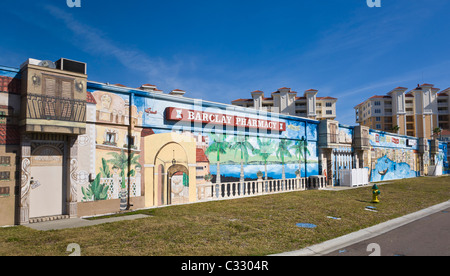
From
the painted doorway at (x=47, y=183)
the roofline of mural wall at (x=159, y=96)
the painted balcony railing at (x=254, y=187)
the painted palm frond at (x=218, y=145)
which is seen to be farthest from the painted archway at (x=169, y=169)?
the painted doorway at (x=47, y=183)

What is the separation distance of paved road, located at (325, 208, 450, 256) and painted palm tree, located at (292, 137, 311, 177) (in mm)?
11602

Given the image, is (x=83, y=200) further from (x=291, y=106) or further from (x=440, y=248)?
(x=291, y=106)

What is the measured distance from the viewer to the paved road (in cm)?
661

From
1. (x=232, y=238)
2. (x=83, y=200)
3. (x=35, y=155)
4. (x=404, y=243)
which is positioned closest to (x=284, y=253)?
(x=232, y=238)

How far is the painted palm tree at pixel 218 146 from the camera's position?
52.3 feet

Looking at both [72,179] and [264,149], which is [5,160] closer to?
[72,179]

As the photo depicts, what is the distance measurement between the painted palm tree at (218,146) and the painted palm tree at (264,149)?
2.59 metres

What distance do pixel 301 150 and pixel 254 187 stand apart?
581 centimetres

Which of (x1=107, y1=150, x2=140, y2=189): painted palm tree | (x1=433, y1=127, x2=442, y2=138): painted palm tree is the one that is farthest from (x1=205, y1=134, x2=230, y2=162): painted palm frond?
(x1=433, y1=127, x2=442, y2=138): painted palm tree

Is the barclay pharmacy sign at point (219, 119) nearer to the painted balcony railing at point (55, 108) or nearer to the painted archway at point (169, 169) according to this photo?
the painted archway at point (169, 169)

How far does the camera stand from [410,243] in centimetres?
741

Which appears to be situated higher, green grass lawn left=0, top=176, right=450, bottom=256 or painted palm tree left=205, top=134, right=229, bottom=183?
painted palm tree left=205, top=134, right=229, bottom=183

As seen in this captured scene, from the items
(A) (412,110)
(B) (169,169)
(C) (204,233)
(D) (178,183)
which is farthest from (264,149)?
(A) (412,110)

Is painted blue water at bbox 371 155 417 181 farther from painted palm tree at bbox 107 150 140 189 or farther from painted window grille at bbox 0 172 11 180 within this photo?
painted window grille at bbox 0 172 11 180
